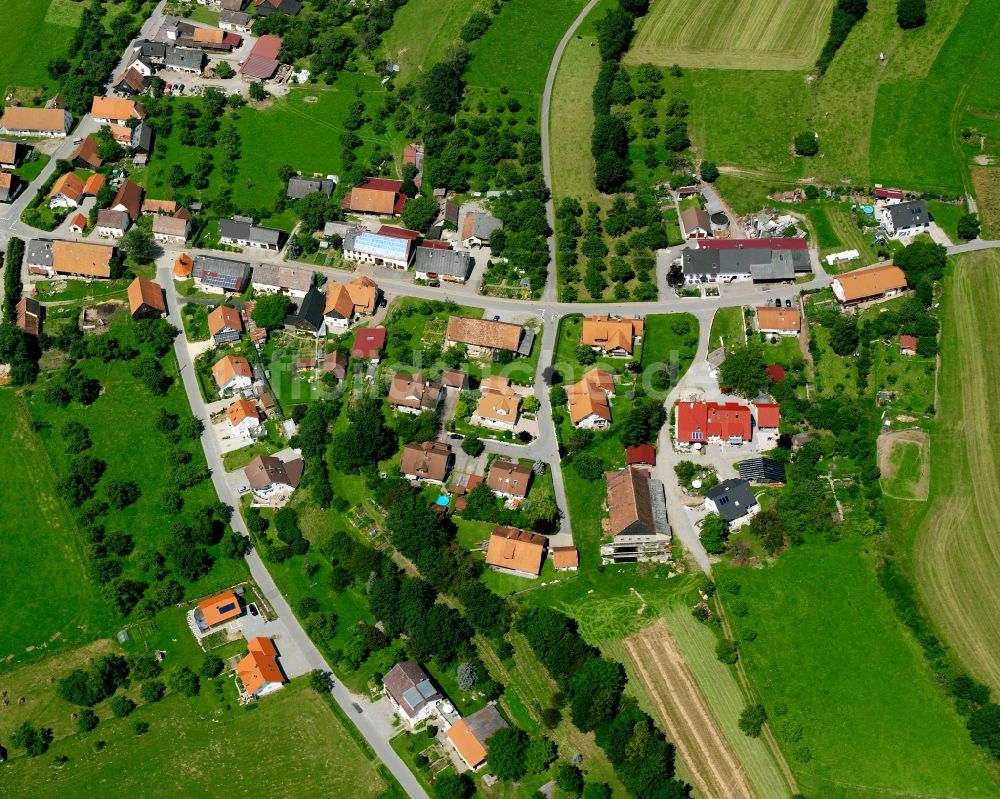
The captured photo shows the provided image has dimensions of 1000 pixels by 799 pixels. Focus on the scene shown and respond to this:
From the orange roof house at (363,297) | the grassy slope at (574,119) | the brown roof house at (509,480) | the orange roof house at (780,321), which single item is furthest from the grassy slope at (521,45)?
the brown roof house at (509,480)

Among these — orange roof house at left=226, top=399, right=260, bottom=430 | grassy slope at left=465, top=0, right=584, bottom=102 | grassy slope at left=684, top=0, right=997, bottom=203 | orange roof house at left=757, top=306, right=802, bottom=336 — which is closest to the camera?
Answer: orange roof house at left=226, top=399, right=260, bottom=430

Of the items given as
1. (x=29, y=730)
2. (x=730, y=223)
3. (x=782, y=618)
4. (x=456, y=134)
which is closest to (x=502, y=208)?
(x=456, y=134)

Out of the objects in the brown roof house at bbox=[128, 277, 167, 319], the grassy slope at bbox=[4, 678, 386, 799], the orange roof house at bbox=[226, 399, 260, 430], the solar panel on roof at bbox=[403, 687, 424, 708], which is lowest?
the grassy slope at bbox=[4, 678, 386, 799]

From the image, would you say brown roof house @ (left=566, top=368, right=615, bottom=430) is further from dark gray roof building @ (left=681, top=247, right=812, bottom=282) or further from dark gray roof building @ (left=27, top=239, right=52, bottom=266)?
dark gray roof building @ (left=27, top=239, right=52, bottom=266)

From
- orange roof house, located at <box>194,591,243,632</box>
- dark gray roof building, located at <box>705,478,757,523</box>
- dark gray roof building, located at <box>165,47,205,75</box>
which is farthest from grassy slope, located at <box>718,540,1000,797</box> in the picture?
dark gray roof building, located at <box>165,47,205,75</box>

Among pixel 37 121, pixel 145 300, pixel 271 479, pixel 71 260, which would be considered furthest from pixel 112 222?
pixel 271 479

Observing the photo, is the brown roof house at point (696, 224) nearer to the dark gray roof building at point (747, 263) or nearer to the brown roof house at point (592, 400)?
the dark gray roof building at point (747, 263)
